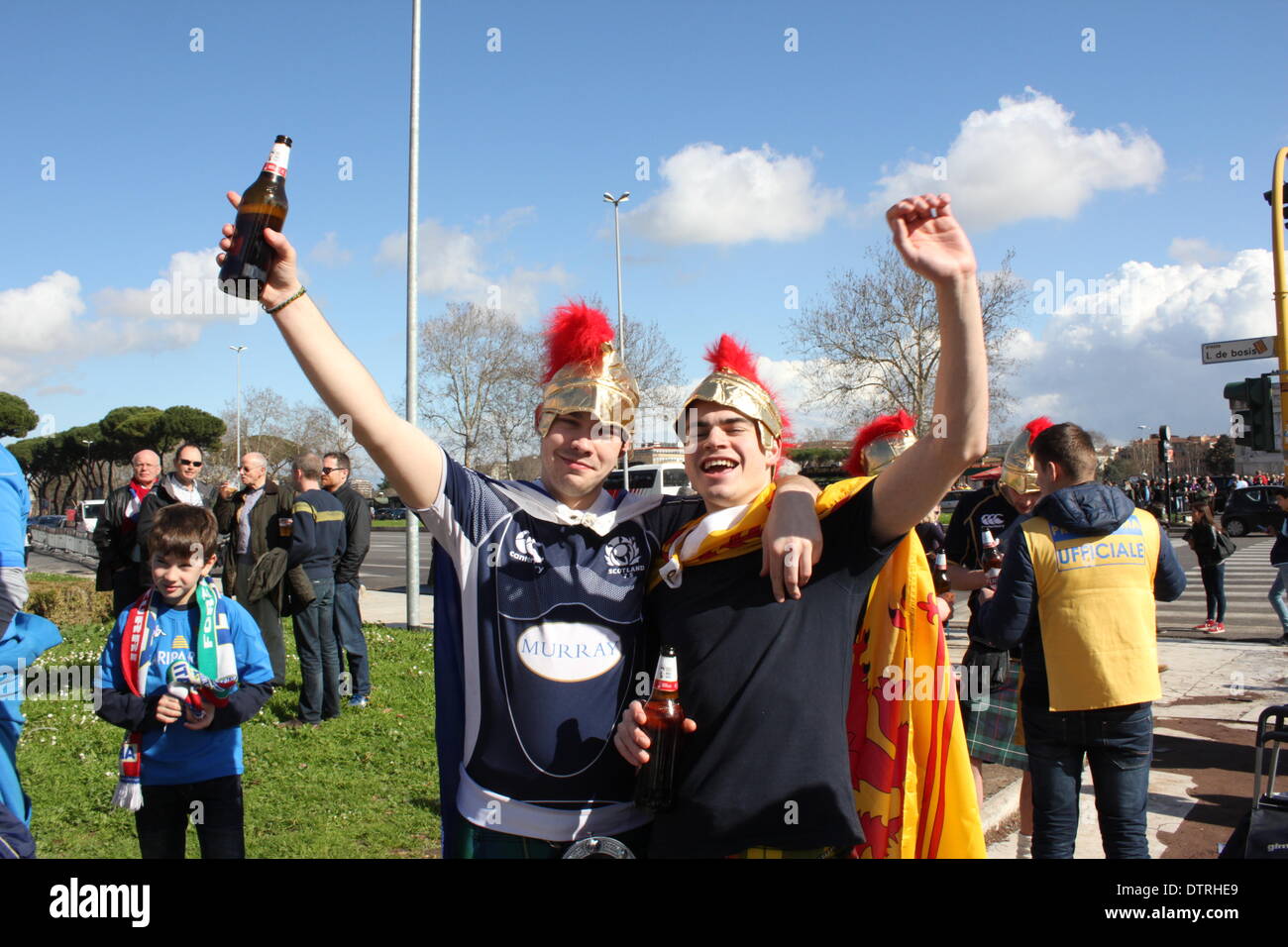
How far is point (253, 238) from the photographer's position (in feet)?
6.68

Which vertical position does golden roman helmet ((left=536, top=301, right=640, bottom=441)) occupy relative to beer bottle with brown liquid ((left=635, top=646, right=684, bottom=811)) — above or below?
above

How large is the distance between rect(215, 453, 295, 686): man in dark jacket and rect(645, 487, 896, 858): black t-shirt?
547cm

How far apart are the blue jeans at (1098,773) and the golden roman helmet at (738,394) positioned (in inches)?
79.3

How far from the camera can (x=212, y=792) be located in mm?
3283

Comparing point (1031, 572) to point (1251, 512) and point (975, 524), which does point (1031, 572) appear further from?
point (1251, 512)

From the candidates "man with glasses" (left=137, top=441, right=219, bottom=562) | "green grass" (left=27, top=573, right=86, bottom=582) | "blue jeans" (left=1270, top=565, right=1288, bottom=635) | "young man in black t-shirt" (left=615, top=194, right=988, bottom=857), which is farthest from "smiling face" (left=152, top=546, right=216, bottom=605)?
"green grass" (left=27, top=573, right=86, bottom=582)

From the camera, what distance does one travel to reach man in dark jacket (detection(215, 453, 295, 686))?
6.98 m

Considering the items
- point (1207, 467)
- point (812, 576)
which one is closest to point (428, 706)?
point (812, 576)

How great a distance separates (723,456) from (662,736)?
724 millimetres

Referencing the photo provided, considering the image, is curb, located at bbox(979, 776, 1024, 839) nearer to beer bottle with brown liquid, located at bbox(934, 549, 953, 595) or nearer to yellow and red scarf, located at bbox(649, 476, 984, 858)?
beer bottle with brown liquid, located at bbox(934, 549, 953, 595)

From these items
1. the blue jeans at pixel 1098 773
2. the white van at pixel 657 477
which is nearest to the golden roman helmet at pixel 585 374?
the blue jeans at pixel 1098 773

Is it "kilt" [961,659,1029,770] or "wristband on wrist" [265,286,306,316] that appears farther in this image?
"kilt" [961,659,1029,770]
